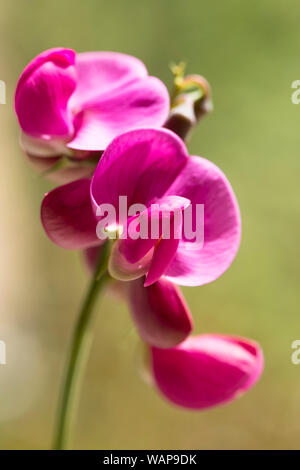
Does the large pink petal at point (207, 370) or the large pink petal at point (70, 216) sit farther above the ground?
the large pink petal at point (70, 216)

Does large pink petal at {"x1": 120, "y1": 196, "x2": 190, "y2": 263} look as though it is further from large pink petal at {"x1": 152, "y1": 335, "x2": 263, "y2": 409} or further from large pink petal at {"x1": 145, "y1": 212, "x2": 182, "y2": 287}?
large pink petal at {"x1": 152, "y1": 335, "x2": 263, "y2": 409}

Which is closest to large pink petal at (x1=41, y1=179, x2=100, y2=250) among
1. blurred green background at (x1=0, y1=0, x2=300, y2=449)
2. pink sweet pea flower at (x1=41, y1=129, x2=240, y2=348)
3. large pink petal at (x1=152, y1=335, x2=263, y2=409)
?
pink sweet pea flower at (x1=41, y1=129, x2=240, y2=348)

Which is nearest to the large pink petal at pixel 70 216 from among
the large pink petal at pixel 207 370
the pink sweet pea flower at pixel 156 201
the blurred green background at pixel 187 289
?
the pink sweet pea flower at pixel 156 201

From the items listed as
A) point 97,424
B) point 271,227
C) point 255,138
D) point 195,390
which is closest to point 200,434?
point 97,424

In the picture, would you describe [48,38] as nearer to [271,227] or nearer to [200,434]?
[271,227]

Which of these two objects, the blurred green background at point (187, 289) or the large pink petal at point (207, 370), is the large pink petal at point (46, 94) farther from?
the blurred green background at point (187, 289)

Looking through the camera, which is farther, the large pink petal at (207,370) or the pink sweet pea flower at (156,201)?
the large pink petal at (207,370)

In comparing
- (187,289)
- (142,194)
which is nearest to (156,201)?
(142,194)
